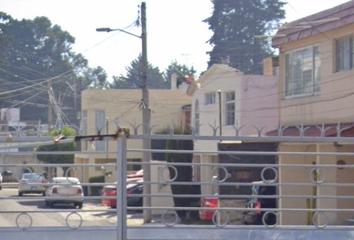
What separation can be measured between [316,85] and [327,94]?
2.78 ft

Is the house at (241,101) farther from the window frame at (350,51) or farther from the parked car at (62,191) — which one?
the parked car at (62,191)

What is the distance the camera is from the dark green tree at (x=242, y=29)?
2346 inches

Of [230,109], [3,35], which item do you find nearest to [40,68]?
[3,35]

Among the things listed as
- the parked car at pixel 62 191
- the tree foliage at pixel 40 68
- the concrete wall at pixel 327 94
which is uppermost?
the tree foliage at pixel 40 68

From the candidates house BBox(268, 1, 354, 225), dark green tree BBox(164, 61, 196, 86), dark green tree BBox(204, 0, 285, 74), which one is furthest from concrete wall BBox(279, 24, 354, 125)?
dark green tree BBox(164, 61, 196, 86)

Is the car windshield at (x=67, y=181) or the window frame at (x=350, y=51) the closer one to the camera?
the car windshield at (x=67, y=181)

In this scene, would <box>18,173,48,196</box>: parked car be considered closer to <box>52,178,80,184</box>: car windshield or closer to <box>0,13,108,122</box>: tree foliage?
<box>52,178,80,184</box>: car windshield

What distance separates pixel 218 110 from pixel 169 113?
38.5ft

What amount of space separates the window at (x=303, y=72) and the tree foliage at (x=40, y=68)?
2752 cm

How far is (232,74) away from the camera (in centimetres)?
3183

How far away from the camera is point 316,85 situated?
20.7 metres

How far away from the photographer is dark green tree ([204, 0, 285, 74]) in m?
59.6

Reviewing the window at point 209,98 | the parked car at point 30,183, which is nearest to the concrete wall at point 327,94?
the window at point 209,98

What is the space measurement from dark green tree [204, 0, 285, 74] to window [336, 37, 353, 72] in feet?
130
